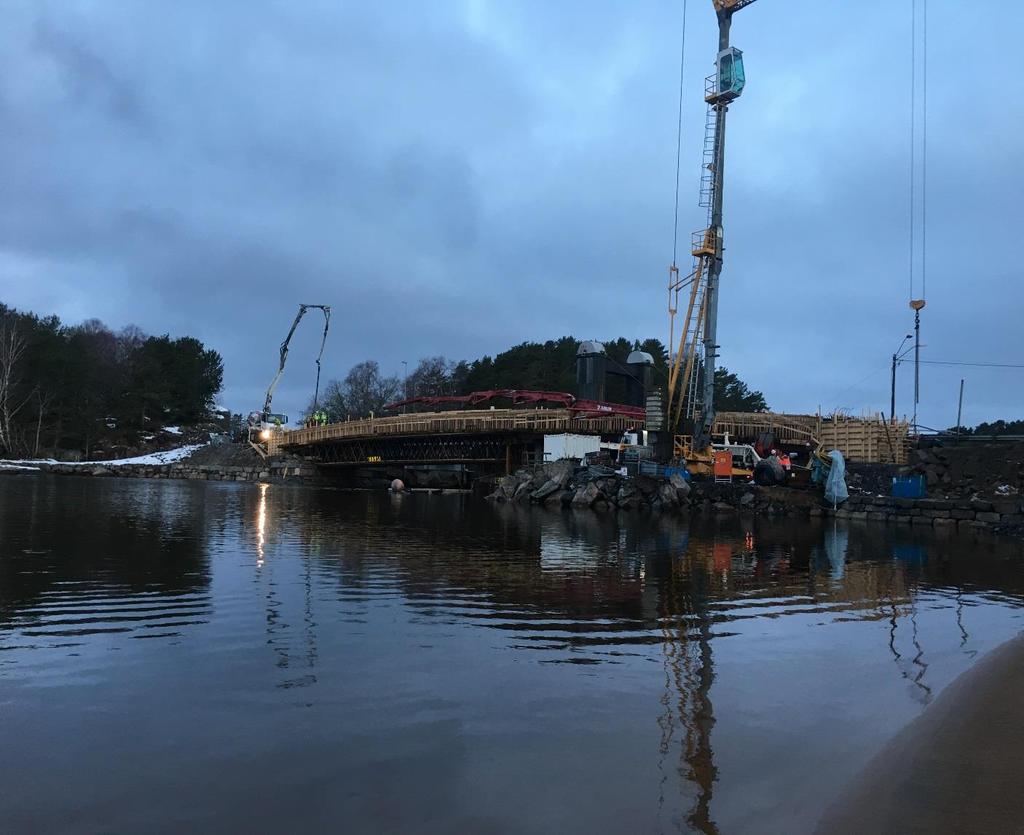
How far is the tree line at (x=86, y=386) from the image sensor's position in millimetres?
80875

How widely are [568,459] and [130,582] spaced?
45.7m

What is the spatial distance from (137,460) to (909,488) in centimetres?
8504

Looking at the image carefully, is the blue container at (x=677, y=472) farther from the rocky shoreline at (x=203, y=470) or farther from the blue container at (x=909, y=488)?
the rocky shoreline at (x=203, y=470)

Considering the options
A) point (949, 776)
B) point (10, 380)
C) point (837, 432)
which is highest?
point (10, 380)

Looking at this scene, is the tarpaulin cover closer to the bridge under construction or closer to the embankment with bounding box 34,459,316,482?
the bridge under construction

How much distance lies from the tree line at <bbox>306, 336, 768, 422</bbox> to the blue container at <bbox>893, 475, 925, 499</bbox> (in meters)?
38.1

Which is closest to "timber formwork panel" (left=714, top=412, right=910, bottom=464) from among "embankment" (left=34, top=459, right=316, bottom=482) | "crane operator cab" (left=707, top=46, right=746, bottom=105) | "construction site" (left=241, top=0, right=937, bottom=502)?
"construction site" (left=241, top=0, right=937, bottom=502)

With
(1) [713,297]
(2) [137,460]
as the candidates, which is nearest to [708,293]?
(1) [713,297]

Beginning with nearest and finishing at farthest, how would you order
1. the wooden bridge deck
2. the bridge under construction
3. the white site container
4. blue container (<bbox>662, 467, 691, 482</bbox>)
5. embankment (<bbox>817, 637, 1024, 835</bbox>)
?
embankment (<bbox>817, 637, 1024, 835</bbox>), blue container (<bbox>662, 467, 691, 482</bbox>), the white site container, the wooden bridge deck, the bridge under construction

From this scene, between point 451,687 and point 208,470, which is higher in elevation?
point 451,687

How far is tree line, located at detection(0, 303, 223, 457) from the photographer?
8088 cm

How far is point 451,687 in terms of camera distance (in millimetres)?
7793

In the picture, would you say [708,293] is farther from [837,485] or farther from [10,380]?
[10,380]

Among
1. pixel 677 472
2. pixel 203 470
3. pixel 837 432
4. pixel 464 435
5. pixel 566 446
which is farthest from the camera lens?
pixel 203 470
